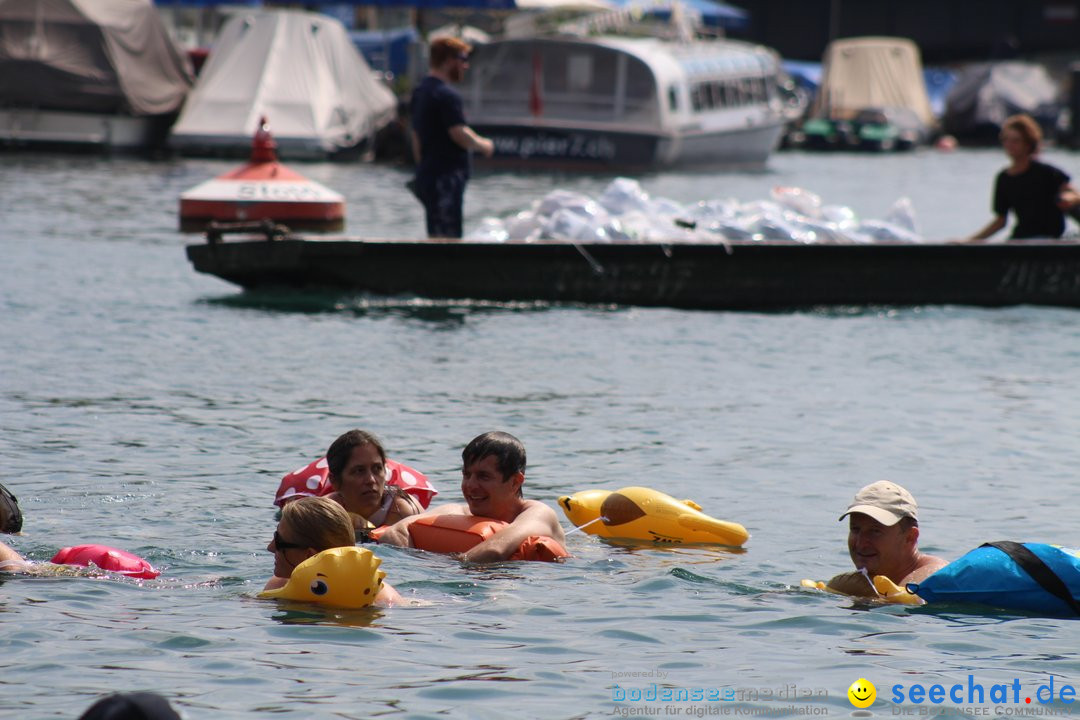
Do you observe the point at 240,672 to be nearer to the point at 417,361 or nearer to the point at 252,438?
the point at 252,438

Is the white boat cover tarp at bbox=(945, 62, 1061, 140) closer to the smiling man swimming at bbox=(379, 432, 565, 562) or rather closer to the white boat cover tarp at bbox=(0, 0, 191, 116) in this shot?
the white boat cover tarp at bbox=(0, 0, 191, 116)

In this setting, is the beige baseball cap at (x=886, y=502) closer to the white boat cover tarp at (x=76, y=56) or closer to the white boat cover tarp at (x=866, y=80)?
the white boat cover tarp at (x=76, y=56)

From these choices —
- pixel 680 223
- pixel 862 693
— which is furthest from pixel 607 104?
pixel 862 693

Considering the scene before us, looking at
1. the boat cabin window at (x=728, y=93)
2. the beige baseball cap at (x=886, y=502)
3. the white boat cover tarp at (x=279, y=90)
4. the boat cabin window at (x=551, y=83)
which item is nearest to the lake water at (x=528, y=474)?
the beige baseball cap at (x=886, y=502)

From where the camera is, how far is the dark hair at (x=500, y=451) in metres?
7.77

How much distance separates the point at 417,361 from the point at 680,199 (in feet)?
59.9

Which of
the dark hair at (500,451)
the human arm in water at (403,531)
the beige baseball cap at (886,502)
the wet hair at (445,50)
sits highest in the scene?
the wet hair at (445,50)

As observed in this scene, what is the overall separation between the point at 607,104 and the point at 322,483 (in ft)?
104

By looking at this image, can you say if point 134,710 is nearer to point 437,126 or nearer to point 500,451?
point 500,451

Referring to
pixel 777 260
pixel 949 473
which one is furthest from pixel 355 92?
pixel 949 473

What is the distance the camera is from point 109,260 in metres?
19.5

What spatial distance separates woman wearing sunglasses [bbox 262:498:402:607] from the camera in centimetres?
701

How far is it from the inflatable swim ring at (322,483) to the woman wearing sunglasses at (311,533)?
101 centimetres

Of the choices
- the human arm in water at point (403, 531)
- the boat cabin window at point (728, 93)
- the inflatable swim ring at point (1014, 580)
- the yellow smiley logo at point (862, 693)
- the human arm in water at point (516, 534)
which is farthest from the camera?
the boat cabin window at point (728, 93)
